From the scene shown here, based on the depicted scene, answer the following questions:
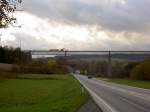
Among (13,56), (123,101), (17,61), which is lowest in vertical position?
(17,61)

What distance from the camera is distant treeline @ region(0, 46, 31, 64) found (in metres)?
159

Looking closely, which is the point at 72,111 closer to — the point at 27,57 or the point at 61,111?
the point at 61,111

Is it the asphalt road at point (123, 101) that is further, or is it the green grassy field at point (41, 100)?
the asphalt road at point (123, 101)

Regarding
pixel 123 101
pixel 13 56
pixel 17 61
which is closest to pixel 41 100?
pixel 123 101

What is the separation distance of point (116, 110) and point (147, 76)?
98.3 meters

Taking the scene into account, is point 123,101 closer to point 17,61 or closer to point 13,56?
point 13,56

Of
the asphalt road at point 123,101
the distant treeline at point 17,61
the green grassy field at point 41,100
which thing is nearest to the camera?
the green grassy field at point 41,100

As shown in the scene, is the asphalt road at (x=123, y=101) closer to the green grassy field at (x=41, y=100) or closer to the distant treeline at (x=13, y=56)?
the green grassy field at (x=41, y=100)

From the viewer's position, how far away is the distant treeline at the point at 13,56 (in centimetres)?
15862

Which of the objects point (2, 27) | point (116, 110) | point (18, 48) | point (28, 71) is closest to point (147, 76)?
point (28, 71)

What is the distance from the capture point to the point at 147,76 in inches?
4808

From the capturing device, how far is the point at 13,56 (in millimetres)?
173250

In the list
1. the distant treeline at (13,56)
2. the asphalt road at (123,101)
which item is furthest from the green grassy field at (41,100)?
the distant treeline at (13,56)

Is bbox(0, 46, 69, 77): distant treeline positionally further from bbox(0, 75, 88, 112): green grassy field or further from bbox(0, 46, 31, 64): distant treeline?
bbox(0, 75, 88, 112): green grassy field
